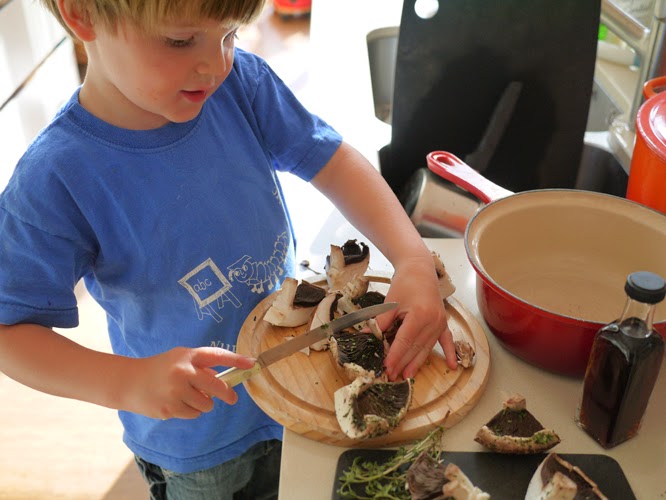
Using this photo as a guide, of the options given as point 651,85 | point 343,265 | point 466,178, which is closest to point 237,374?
point 343,265

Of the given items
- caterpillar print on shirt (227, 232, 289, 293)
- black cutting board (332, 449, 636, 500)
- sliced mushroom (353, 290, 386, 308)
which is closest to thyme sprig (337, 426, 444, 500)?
black cutting board (332, 449, 636, 500)

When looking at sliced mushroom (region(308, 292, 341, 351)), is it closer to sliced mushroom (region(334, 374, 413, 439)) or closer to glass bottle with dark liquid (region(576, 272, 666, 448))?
sliced mushroom (region(334, 374, 413, 439))

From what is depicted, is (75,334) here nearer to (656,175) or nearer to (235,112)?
(235,112)

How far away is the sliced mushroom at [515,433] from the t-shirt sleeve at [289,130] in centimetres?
46

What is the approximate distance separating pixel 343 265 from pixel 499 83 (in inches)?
26.3

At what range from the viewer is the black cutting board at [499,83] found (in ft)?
4.51

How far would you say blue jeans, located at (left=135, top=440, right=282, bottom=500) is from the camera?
1092mm

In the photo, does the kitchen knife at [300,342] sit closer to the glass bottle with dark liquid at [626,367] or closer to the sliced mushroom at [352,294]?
the sliced mushroom at [352,294]

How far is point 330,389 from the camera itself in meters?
0.83

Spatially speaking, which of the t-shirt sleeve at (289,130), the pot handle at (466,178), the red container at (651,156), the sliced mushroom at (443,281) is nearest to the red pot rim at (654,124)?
the red container at (651,156)

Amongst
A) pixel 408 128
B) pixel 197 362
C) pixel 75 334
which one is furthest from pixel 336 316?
pixel 75 334

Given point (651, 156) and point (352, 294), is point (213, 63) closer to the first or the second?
point (352, 294)

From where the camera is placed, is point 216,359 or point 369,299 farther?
point 369,299

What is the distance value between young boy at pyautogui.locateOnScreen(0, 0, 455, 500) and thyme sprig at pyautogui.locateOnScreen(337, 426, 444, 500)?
0.11 m
